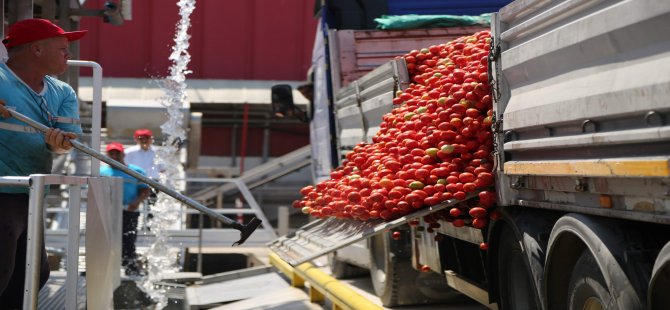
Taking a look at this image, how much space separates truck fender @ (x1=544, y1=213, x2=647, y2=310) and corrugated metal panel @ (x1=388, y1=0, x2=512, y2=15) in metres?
6.55

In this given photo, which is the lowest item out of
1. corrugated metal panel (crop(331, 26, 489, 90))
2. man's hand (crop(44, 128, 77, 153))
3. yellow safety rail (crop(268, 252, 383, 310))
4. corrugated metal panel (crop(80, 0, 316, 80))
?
yellow safety rail (crop(268, 252, 383, 310))

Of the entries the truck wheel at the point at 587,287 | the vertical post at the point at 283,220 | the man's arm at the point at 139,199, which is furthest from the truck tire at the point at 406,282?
the vertical post at the point at 283,220

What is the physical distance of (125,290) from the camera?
35.8 feet

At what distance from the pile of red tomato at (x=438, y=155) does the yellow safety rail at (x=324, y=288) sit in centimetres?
91

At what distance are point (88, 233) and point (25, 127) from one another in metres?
0.64

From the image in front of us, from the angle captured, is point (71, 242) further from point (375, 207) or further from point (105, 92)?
Result: point (105, 92)

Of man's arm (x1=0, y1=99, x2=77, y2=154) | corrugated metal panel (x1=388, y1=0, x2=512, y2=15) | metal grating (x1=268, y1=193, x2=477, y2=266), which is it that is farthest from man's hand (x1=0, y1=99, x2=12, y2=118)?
corrugated metal panel (x1=388, y1=0, x2=512, y2=15)

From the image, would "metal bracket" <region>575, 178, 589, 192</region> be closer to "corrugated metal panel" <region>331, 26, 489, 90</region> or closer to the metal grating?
the metal grating

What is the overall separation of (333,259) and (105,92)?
13.4m

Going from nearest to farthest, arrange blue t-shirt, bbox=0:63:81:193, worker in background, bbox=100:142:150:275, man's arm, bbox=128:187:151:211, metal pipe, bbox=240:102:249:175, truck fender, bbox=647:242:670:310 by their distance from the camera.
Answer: truck fender, bbox=647:242:670:310 < blue t-shirt, bbox=0:63:81:193 < worker in background, bbox=100:142:150:275 < man's arm, bbox=128:187:151:211 < metal pipe, bbox=240:102:249:175

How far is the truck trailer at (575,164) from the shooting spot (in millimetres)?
3523

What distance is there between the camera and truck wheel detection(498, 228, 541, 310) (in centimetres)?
504

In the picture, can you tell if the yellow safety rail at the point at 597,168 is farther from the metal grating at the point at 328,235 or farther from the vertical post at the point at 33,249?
the vertical post at the point at 33,249

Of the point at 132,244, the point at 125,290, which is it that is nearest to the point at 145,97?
the point at 132,244
